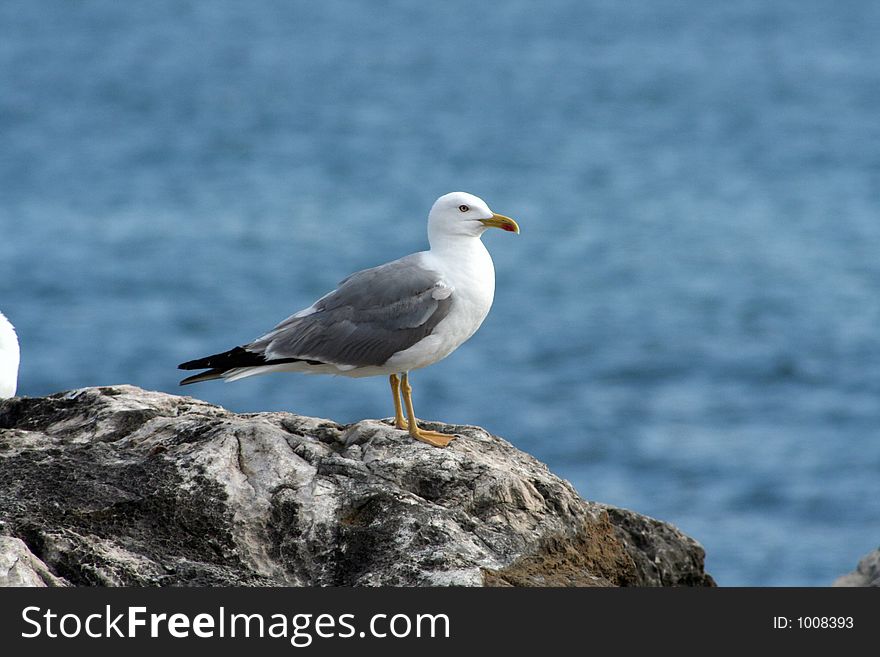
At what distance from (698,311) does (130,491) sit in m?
21.3

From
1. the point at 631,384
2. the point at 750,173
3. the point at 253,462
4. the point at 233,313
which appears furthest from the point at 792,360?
the point at 253,462

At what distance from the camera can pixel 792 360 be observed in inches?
925

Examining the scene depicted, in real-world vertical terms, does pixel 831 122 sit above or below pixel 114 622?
above

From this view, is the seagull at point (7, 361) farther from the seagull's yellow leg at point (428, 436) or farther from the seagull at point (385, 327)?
the seagull's yellow leg at point (428, 436)

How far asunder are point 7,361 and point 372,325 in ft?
9.08

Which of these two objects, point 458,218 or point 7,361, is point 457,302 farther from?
point 7,361

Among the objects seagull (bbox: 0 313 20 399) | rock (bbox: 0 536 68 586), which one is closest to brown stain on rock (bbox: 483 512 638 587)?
rock (bbox: 0 536 68 586)

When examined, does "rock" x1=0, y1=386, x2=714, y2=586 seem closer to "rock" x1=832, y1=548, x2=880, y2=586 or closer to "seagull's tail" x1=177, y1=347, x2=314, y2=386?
"seagull's tail" x1=177, y1=347, x2=314, y2=386

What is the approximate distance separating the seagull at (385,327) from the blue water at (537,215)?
8.78 m

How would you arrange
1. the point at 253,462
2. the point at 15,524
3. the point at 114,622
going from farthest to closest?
1. the point at 253,462
2. the point at 15,524
3. the point at 114,622

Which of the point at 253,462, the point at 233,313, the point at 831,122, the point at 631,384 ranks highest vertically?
the point at 831,122

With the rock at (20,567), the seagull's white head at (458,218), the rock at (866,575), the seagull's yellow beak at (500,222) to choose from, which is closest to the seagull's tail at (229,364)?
the seagull's white head at (458,218)

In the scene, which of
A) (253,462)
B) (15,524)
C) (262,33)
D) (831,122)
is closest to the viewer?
(15,524)

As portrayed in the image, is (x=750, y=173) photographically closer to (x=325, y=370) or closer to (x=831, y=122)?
(x=831, y=122)
